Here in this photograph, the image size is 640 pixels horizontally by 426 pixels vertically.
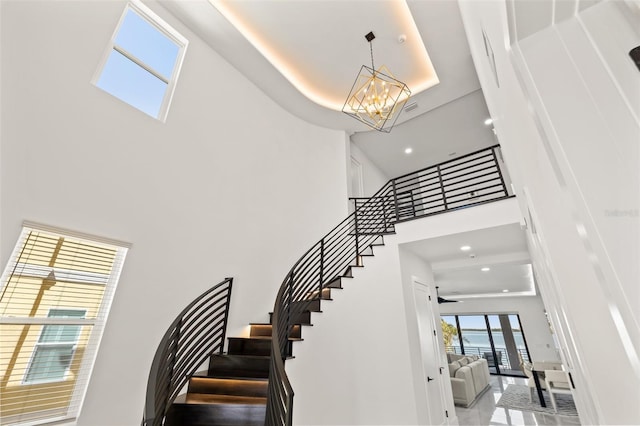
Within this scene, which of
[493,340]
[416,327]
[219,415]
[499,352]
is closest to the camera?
[219,415]

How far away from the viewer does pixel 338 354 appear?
4.09 m

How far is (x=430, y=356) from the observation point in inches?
182

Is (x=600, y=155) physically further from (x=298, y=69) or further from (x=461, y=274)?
(x=461, y=274)

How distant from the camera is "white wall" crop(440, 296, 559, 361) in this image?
10406 mm

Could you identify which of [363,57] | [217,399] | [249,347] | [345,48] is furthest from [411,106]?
[217,399]

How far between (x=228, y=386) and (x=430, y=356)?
335 cm

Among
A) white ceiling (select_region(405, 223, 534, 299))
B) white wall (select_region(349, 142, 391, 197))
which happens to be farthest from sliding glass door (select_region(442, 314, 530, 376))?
white wall (select_region(349, 142, 391, 197))

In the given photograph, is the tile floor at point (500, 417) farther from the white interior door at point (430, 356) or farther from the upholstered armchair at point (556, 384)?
the white interior door at point (430, 356)

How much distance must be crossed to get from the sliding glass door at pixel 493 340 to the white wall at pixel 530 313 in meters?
0.34

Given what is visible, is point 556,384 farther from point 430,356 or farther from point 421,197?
point 421,197

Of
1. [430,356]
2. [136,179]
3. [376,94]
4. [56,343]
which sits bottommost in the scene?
[430,356]

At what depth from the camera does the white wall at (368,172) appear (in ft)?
24.7

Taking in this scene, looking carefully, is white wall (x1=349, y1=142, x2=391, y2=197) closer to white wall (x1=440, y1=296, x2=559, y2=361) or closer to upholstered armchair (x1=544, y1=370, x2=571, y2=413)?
upholstered armchair (x1=544, y1=370, x2=571, y2=413)

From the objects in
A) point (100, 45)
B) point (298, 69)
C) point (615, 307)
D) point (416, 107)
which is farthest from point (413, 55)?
point (615, 307)
